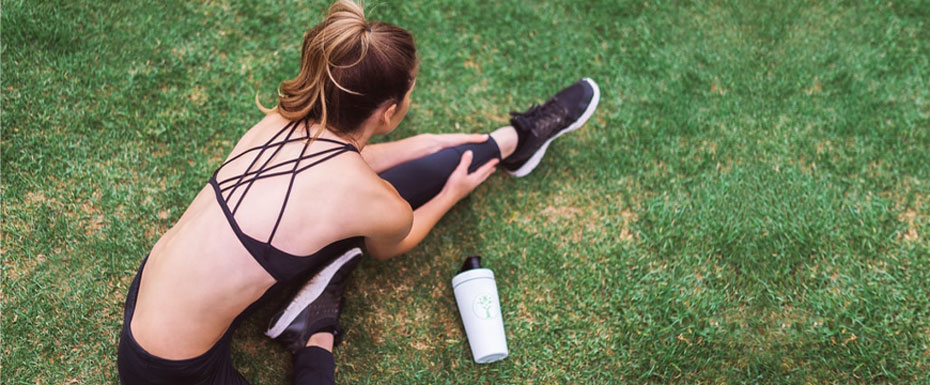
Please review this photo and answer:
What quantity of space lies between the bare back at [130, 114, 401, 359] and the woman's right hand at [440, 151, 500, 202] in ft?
2.49

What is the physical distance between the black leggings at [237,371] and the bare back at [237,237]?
53 millimetres

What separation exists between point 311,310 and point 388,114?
995 mm

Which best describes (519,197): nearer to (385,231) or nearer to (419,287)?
(419,287)

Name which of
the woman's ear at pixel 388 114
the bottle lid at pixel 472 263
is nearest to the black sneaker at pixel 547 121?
the bottle lid at pixel 472 263

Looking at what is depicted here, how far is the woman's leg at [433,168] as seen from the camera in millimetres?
2803

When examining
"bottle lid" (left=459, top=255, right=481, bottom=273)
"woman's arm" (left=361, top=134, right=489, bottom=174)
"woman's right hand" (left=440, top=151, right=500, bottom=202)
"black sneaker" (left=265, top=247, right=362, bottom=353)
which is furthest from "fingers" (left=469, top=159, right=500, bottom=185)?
"black sneaker" (left=265, top=247, right=362, bottom=353)

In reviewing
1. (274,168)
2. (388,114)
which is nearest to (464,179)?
(388,114)

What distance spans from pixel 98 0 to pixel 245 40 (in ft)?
2.46

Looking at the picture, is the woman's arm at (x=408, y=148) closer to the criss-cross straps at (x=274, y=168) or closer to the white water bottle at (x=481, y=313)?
the white water bottle at (x=481, y=313)

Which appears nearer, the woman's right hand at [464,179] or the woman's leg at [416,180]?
the woman's leg at [416,180]

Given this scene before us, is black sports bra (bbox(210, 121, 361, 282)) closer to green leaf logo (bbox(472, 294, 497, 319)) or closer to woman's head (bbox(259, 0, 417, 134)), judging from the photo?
woman's head (bbox(259, 0, 417, 134))

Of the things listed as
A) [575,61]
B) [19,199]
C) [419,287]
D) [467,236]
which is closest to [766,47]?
[575,61]

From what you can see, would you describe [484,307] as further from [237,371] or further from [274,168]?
[274,168]

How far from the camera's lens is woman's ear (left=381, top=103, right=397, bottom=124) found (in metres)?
2.19
